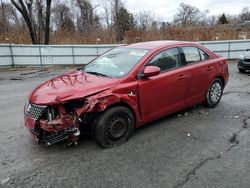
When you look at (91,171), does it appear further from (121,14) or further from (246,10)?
(246,10)

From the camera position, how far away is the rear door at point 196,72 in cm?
507

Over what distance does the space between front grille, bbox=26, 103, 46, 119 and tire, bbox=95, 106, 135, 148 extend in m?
0.82

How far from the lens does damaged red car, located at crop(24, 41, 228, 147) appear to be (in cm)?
360

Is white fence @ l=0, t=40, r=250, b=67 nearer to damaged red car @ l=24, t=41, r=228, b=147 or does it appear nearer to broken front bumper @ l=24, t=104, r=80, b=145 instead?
damaged red car @ l=24, t=41, r=228, b=147

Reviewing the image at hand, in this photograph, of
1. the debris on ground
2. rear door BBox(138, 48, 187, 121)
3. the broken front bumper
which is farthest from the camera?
rear door BBox(138, 48, 187, 121)

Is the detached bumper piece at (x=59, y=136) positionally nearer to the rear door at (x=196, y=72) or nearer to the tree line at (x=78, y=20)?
the rear door at (x=196, y=72)

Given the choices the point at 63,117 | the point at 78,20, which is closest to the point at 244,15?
the point at 78,20

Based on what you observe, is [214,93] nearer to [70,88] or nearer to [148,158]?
[148,158]

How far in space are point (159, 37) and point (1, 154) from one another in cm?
1803

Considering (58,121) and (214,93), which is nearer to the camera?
(58,121)

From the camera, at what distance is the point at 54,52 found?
51.4 ft

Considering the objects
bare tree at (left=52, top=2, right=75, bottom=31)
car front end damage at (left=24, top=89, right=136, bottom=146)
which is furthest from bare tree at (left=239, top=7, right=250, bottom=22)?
car front end damage at (left=24, top=89, right=136, bottom=146)

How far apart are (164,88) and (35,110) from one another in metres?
2.24

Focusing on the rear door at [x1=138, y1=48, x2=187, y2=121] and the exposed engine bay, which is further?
the rear door at [x1=138, y1=48, x2=187, y2=121]
